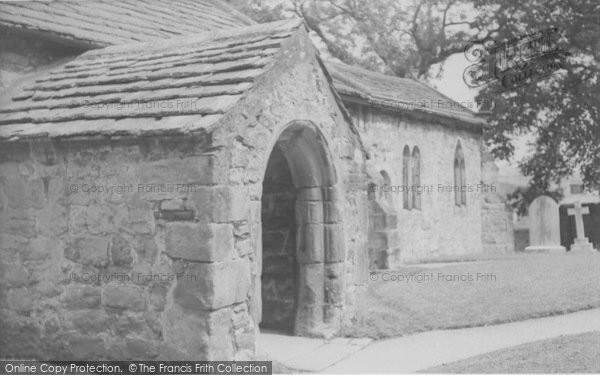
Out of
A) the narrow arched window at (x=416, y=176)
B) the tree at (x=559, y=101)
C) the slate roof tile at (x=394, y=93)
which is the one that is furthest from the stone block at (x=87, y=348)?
the tree at (x=559, y=101)

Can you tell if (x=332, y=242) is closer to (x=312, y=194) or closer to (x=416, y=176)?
(x=312, y=194)

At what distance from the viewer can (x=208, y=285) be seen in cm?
551

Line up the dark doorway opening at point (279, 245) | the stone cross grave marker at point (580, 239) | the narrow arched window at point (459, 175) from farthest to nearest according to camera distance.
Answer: the narrow arched window at point (459, 175), the stone cross grave marker at point (580, 239), the dark doorway opening at point (279, 245)

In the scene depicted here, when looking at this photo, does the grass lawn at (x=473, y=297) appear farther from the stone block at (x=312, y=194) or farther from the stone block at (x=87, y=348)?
the stone block at (x=87, y=348)

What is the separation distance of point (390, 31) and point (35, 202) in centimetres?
2615

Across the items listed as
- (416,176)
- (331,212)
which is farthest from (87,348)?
(416,176)

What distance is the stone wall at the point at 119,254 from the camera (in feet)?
18.4

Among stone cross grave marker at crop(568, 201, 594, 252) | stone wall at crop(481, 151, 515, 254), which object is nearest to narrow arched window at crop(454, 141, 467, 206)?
stone wall at crop(481, 151, 515, 254)

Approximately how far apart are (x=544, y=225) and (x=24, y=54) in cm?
1285

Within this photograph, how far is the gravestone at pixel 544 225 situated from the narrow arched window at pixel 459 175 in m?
4.83

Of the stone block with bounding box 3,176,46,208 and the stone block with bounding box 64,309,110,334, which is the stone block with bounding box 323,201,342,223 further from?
the stone block with bounding box 3,176,46,208

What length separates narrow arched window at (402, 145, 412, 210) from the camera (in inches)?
703

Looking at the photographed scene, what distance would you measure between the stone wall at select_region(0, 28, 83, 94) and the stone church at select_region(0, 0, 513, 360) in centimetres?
2

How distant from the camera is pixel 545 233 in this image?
1574cm
